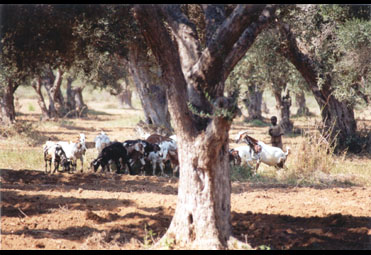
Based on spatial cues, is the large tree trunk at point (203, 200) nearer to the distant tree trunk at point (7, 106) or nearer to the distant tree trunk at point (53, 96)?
the distant tree trunk at point (7, 106)

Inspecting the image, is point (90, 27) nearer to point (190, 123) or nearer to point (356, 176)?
point (190, 123)

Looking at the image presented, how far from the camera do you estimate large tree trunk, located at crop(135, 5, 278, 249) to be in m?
5.21

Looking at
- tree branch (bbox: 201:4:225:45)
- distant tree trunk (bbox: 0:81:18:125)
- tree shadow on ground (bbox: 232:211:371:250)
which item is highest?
tree branch (bbox: 201:4:225:45)


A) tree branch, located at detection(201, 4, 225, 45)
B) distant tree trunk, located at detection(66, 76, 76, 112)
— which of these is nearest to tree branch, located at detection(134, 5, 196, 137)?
tree branch, located at detection(201, 4, 225, 45)

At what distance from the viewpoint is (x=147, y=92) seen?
17.2 m

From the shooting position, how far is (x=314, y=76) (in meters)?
15.3

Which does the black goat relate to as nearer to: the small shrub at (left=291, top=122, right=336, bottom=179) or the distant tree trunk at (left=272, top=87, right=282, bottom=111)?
the small shrub at (left=291, top=122, right=336, bottom=179)

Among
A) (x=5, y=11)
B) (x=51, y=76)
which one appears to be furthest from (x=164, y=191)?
(x=51, y=76)

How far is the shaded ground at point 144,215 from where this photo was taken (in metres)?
5.91

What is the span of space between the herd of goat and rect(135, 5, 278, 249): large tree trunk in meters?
6.67

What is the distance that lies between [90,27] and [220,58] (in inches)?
213

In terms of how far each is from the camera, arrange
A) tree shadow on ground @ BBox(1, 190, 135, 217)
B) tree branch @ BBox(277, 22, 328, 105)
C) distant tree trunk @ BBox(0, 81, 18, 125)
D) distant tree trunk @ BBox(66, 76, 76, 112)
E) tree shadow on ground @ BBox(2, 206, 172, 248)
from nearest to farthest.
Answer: tree shadow on ground @ BBox(2, 206, 172, 248) → tree shadow on ground @ BBox(1, 190, 135, 217) → tree branch @ BBox(277, 22, 328, 105) → distant tree trunk @ BBox(0, 81, 18, 125) → distant tree trunk @ BBox(66, 76, 76, 112)

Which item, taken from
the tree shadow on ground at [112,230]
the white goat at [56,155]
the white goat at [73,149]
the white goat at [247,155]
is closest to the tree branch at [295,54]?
the white goat at [247,155]

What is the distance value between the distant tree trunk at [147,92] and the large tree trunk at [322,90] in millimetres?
5102
